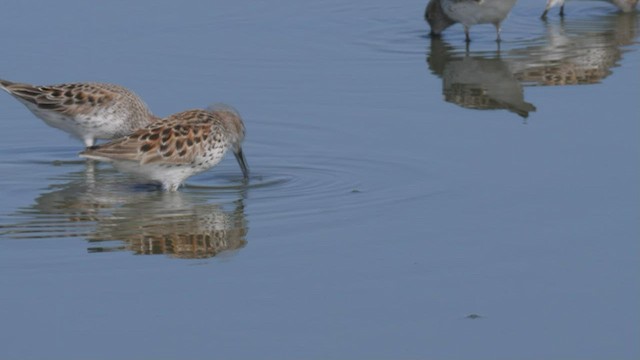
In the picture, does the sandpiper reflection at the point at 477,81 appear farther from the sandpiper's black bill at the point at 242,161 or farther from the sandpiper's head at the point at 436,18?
the sandpiper's black bill at the point at 242,161

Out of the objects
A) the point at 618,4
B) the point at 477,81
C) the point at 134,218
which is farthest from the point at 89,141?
the point at 618,4

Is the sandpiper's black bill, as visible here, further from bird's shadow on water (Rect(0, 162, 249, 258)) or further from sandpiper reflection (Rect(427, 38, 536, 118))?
sandpiper reflection (Rect(427, 38, 536, 118))

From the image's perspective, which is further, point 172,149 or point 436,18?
point 436,18

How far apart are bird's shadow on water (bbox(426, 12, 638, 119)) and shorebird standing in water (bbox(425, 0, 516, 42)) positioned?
0.23m

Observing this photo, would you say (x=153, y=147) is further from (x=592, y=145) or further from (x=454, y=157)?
(x=592, y=145)

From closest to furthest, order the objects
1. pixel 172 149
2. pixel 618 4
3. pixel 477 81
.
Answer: pixel 172 149
pixel 477 81
pixel 618 4

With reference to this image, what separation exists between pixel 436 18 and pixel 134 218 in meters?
8.33

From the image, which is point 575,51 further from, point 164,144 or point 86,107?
point 164,144

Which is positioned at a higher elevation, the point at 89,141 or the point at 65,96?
the point at 65,96

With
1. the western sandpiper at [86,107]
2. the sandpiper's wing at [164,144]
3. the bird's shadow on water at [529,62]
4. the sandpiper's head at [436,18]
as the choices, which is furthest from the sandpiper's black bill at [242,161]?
the sandpiper's head at [436,18]

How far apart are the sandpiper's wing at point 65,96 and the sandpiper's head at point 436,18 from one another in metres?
6.00

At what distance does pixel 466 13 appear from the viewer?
60.2 ft

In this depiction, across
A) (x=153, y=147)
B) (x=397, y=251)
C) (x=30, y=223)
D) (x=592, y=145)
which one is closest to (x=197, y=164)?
(x=153, y=147)

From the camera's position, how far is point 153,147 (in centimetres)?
1210
